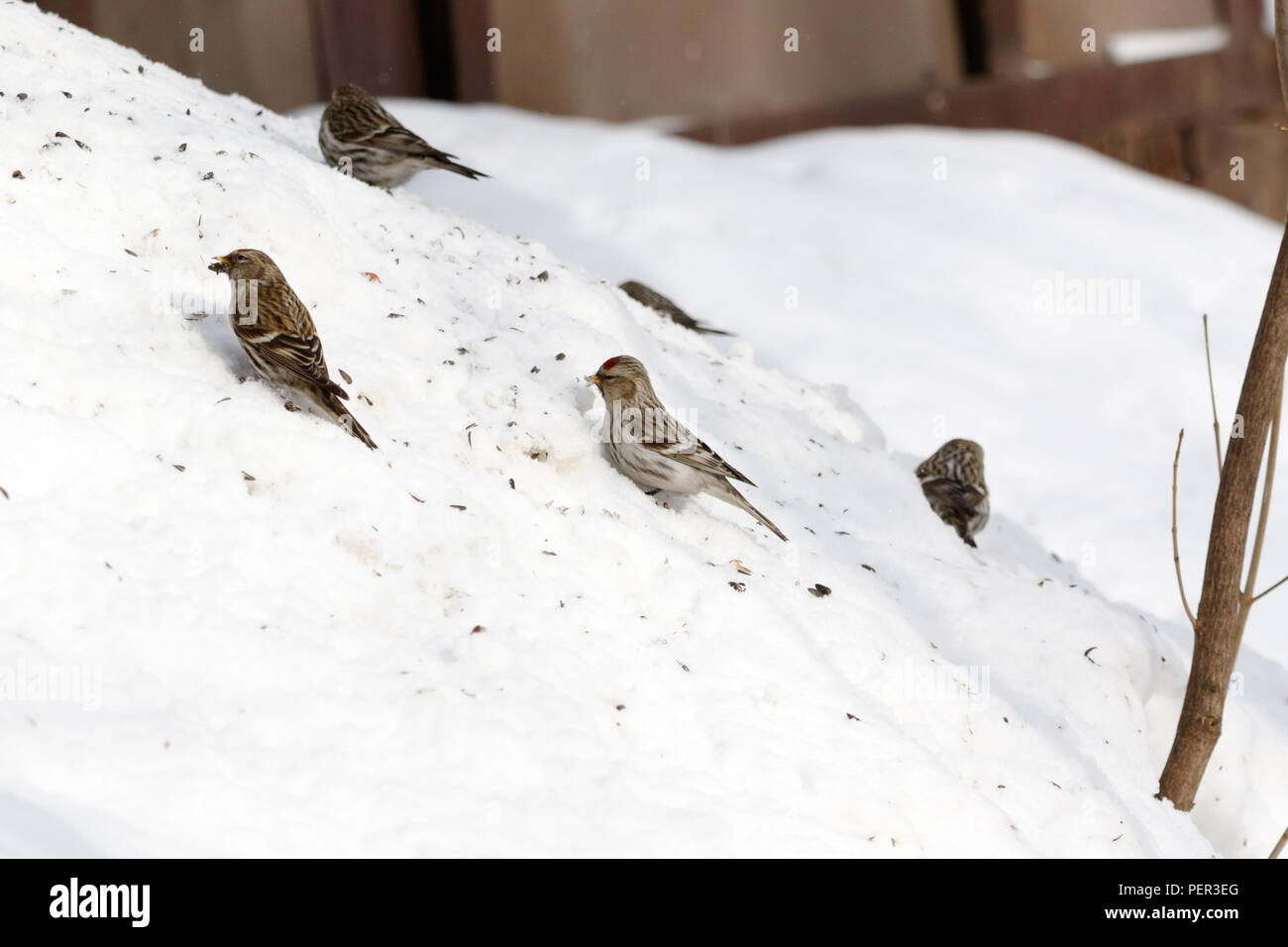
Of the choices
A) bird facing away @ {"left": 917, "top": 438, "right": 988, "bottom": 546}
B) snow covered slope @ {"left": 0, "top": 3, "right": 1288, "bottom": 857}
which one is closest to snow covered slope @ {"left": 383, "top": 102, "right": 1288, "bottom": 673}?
bird facing away @ {"left": 917, "top": 438, "right": 988, "bottom": 546}

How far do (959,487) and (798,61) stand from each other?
7.38 metres

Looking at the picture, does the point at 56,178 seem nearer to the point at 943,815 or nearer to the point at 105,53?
the point at 105,53

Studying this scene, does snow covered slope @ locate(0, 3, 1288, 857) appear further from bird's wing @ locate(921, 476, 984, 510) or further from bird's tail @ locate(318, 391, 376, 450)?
bird's wing @ locate(921, 476, 984, 510)

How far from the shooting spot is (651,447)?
4.27 meters

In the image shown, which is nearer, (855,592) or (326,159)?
(855,592)

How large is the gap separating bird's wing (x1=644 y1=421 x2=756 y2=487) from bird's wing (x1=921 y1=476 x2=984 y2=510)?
Result: 6.29 feet

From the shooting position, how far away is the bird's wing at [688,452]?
4.27 metres

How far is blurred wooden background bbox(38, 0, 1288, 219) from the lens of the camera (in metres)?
10.0

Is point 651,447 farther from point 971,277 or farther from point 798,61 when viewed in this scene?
point 798,61

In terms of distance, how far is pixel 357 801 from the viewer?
9.75 feet

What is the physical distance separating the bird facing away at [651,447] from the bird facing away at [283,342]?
87 cm

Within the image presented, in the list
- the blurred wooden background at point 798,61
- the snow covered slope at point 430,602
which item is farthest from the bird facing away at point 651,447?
the blurred wooden background at point 798,61

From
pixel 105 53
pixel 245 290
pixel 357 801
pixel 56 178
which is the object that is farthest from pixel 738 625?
pixel 105 53

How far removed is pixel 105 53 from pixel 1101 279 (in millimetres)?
7789
